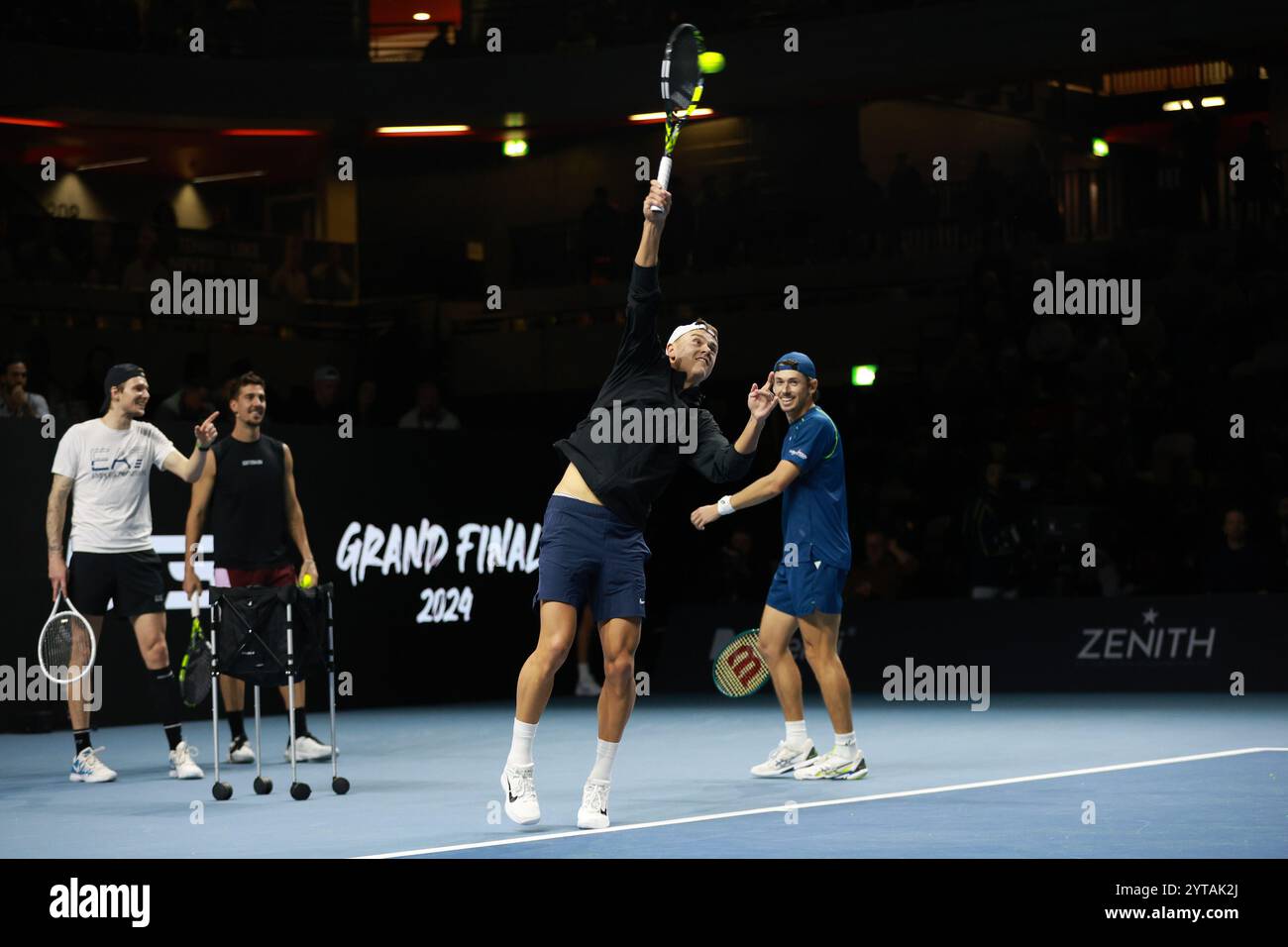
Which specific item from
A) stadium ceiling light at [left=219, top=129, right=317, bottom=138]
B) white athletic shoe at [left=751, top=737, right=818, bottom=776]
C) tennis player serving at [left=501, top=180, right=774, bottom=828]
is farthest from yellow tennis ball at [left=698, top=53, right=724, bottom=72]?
tennis player serving at [left=501, top=180, right=774, bottom=828]

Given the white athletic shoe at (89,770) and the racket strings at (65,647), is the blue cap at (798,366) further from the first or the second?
the white athletic shoe at (89,770)

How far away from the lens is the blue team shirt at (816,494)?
9.46 m

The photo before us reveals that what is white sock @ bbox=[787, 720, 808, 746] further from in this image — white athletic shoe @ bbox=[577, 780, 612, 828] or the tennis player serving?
white athletic shoe @ bbox=[577, 780, 612, 828]

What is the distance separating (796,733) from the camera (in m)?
9.73

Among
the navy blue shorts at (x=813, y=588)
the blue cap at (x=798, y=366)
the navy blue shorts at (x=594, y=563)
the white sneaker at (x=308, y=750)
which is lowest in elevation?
the white sneaker at (x=308, y=750)

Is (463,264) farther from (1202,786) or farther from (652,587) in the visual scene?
(1202,786)

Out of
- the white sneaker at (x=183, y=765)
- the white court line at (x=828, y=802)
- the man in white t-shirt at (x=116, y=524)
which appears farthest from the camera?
the man in white t-shirt at (x=116, y=524)

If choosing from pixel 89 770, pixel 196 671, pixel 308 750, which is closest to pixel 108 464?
pixel 196 671

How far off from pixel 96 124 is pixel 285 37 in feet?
11.5

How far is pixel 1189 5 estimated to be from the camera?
20.7 m

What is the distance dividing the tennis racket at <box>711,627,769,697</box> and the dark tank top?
8.90 ft

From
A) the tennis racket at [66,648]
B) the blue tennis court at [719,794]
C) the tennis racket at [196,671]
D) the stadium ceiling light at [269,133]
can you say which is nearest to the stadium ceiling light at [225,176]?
the stadium ceiling light at [269,133]

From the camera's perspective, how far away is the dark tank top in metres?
10.9

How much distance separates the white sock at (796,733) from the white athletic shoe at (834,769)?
0.27 m
